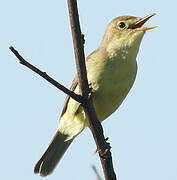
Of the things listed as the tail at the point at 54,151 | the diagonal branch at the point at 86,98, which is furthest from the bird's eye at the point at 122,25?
the diagonal branch at the point at 86,98

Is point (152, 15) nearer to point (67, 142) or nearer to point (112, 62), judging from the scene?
point (112, 62)

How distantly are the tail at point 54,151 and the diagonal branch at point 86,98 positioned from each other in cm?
243

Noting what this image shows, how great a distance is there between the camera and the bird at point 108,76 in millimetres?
5473

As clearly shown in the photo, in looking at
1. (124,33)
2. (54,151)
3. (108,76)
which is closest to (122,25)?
(124,33)

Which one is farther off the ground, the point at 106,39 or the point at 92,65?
the point at 106,39

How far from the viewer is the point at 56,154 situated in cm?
689

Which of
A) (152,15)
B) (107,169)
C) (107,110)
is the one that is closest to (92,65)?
(107,110)

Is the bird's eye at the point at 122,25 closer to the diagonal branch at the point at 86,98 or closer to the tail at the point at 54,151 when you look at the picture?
the tail at the point at 54,151

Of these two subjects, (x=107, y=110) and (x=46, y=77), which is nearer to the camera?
(x=46, y=77)

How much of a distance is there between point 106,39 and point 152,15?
2.62 feet

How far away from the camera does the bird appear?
5473 millimetres

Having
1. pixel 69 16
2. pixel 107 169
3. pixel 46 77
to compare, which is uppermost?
pixel 69 16

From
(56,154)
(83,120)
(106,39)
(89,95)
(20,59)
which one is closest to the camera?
(20,59)

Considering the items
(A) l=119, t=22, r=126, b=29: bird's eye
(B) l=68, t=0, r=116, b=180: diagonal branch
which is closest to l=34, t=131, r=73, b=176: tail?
(A) l=119, t=22, r=126, b=29: bird's eye
